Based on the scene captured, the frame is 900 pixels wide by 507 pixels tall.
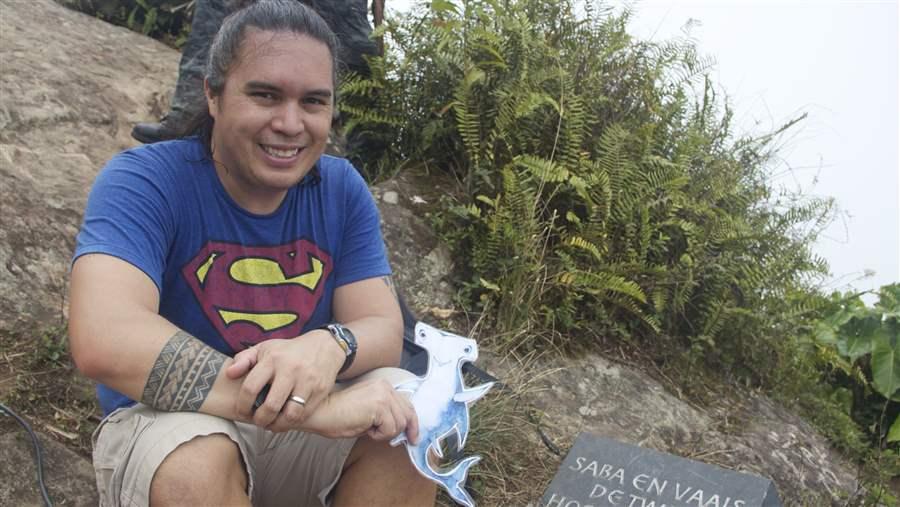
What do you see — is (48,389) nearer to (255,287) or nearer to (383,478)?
(255,287)

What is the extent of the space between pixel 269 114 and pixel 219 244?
15.9 inches

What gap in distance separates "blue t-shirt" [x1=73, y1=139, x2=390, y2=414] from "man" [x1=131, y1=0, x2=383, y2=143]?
1544mm

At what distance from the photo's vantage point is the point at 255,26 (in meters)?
2.62

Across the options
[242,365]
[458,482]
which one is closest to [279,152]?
[242,365]

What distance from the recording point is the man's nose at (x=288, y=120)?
8.56 ft

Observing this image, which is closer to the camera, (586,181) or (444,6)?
(586,181)

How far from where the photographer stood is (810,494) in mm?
4461

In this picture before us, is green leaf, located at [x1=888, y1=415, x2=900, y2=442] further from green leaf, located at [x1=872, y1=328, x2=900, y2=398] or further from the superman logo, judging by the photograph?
the superman logo

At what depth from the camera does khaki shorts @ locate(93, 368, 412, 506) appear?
2193 millimetres

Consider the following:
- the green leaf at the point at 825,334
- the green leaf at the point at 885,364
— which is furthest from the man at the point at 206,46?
the green leaf at the point at 885,364

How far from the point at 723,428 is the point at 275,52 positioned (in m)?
3.19

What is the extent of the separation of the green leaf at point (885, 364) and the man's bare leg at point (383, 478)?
4359 millimetres


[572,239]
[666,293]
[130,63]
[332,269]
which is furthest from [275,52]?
[130,63]

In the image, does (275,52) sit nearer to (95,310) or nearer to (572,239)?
(95,310)
